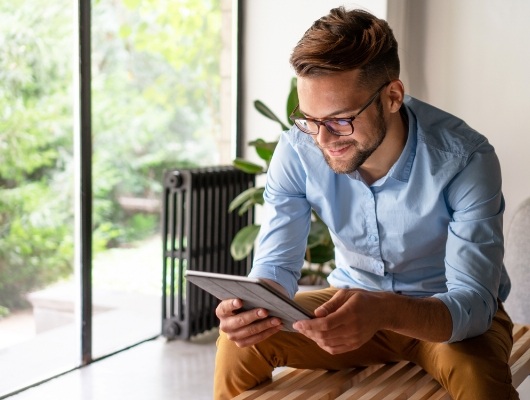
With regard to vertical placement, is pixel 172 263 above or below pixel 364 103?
below

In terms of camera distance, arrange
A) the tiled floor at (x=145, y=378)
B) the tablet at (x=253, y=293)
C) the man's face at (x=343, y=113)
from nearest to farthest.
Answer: the tablet at (x=253, y=293)
the man's face at (x=343, y=113)
the tiled floor at (x=145, y=378)

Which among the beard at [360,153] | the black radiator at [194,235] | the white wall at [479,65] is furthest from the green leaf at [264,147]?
the beard at [360,153]

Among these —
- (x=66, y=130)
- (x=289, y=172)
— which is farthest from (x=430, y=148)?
(x=66, y=130)

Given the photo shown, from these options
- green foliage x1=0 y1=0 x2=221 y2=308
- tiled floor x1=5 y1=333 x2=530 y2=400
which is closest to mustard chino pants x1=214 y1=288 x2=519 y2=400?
tiled floor x1=5 y1=333 x2=530 y2=400

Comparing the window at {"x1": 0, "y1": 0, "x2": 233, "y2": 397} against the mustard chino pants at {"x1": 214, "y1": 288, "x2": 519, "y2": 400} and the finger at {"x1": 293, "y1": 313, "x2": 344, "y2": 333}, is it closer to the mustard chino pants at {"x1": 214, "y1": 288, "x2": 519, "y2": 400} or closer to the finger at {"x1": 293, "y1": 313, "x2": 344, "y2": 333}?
the mustard chino pants at {"x1": 214, "y1": 288, "x2": 519, "y2": 400}

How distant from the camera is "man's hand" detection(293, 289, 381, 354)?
1784mm

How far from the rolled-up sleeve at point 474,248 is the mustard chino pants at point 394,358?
57 millimetres

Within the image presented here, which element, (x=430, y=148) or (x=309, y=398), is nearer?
(x=309, y=398)

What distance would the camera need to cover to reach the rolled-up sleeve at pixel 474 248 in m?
1.97

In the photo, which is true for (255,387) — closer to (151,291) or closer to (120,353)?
(120,353)

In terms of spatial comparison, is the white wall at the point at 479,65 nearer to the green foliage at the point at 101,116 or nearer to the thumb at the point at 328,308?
the green foliage at the point at 101,116

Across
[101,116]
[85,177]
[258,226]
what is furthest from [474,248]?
[101,116]

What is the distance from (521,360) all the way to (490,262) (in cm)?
46

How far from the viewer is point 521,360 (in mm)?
2344
